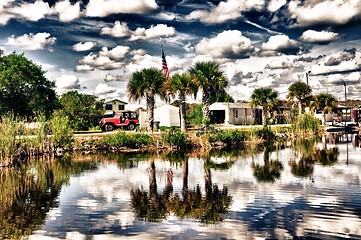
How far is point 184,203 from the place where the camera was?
11562mm

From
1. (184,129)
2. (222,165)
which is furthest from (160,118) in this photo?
(222,165)

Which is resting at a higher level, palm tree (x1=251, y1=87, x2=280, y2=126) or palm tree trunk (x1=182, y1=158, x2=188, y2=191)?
palm tree (x1=251, y1=87, x2=280, y2=126)

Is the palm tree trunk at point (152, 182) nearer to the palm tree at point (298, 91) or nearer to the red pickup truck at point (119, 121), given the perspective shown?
the red pickup truck at point (119, 121)

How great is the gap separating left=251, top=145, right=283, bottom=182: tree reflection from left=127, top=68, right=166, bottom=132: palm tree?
1960 centimetres

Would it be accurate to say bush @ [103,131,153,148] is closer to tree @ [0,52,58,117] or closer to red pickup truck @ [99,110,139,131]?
red pickup truck @ [99,110,139,131]

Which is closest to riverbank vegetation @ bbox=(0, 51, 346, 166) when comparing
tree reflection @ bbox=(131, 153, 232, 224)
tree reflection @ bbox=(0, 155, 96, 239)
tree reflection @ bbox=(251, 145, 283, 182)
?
tree reflection @ bbox=(0, 155, 96, 239)

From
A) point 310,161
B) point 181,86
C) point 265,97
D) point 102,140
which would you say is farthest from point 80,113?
point 310,161

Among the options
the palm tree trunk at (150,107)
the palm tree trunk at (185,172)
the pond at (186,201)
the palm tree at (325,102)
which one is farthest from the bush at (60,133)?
the palm tree at (325,102)

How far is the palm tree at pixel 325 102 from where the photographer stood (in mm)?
54312

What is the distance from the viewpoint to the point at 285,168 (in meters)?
18.6

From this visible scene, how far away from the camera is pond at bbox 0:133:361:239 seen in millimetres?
8898

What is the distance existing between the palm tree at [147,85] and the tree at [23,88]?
43.1 ft

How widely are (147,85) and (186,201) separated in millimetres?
28031

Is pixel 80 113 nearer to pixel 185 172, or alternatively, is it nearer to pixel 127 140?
pixel 127 140
